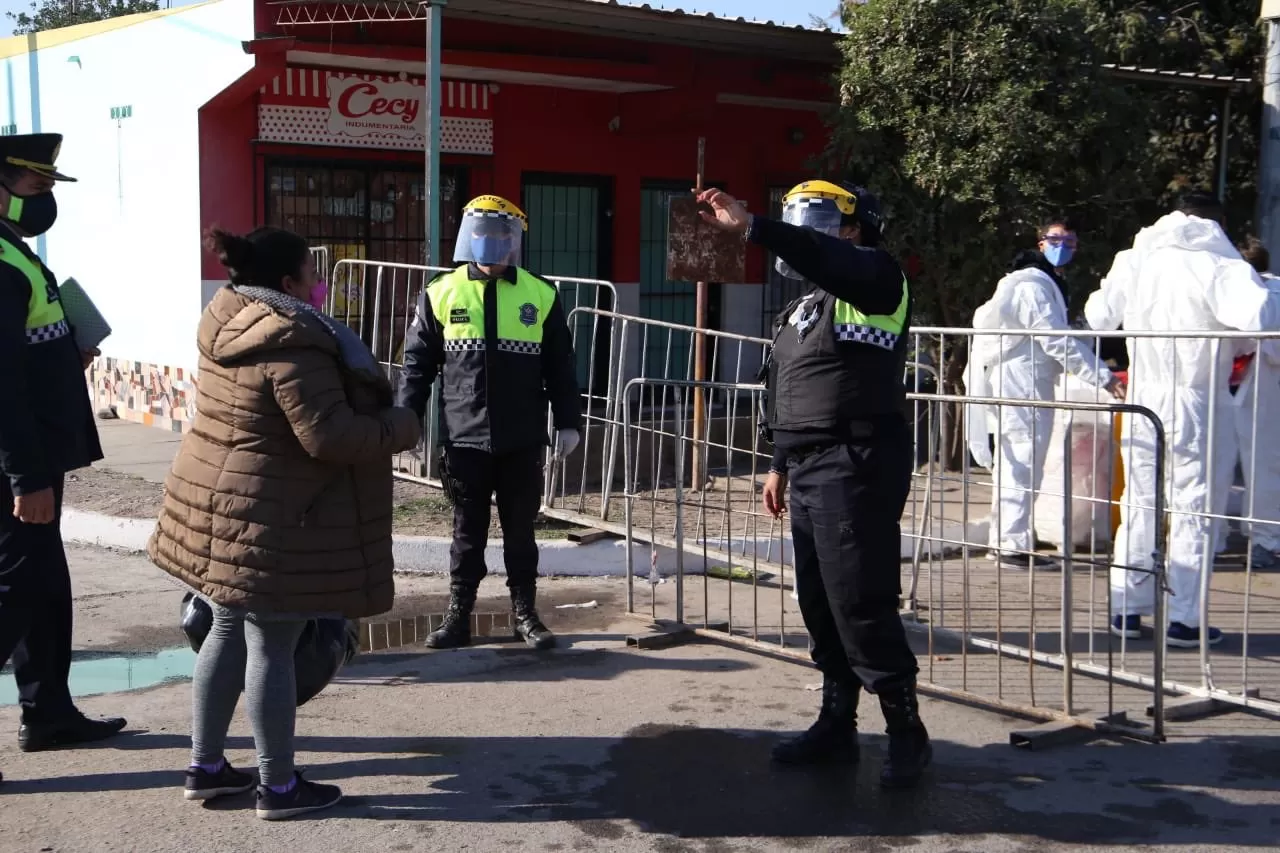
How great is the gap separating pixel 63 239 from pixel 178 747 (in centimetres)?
962

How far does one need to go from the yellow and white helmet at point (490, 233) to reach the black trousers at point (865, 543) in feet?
6.78

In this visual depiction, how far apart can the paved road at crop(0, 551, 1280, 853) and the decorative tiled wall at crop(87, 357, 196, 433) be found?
6.13 metres

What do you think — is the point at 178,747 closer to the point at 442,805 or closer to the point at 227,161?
the point at 442,805

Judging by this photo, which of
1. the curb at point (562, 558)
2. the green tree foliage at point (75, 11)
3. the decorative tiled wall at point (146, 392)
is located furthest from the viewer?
the green tree foliage at point (75, 11)

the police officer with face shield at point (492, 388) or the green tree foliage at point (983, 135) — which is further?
the green tree foliage at point (983, 135)

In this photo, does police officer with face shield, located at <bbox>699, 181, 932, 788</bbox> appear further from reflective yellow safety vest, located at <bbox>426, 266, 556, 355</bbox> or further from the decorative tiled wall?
the decorative tiled wall

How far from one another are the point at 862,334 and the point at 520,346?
2041 millimetres

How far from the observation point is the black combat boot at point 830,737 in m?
4.75

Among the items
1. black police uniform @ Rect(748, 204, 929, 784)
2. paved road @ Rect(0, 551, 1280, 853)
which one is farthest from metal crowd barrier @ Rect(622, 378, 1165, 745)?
black police uniform @ Rect(748, 204, 929, 784)

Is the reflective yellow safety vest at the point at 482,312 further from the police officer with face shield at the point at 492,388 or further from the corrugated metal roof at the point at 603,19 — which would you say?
the corrugated metal roof at the point at 603,19

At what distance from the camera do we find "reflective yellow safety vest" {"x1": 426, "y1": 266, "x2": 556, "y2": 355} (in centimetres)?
609

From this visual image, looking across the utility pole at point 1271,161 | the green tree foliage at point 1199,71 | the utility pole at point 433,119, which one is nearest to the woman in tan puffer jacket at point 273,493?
the utility pole at point 433,119

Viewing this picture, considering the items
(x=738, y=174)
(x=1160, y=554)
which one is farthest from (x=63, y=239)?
(x=1160, y=554)

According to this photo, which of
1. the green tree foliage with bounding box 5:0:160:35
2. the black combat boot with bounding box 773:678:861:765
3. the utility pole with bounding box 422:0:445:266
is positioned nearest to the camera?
the black combat boot with bounding box 773:678:861:765
